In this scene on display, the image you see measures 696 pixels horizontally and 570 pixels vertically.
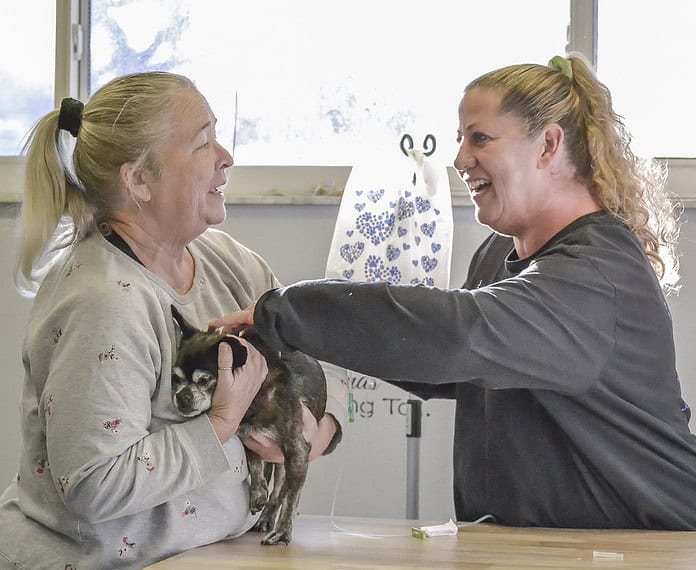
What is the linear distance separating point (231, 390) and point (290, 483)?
0.55 ft

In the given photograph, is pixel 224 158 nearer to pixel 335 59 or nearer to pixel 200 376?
pixel 200 376

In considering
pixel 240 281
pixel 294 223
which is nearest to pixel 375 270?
pixel 294 223

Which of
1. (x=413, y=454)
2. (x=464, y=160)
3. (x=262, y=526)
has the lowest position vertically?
(x=413, y=454)

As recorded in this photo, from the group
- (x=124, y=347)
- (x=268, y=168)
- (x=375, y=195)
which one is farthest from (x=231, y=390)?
(x=268, y=168)

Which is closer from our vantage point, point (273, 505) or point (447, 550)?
point (447, 550)

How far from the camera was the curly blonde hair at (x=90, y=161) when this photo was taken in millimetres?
1476

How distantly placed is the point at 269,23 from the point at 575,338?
1.97 m

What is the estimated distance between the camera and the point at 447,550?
138cm

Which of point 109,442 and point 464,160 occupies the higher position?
point 464,160

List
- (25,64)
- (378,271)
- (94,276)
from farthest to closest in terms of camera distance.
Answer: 1. (25,64)
2. (378,271)
3. (94,276)

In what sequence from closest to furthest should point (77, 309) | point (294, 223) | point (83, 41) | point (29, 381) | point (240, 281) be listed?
point (77, 309) → point (29, 381) → point (240, 281) → point (294, 223) → point (83, 41)

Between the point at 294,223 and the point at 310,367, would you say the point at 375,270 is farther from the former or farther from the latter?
the point at 310,367

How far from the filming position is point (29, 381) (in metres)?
1.45

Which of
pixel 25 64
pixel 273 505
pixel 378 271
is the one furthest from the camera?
Answer: pixel 25 64
